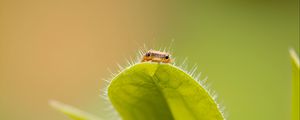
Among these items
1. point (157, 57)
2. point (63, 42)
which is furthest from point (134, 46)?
point (157, 57)

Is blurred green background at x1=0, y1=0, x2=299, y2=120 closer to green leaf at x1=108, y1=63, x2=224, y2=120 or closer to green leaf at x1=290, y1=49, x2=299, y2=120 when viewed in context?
green leaf at x1=108, y1=63, x2=224, y2=120

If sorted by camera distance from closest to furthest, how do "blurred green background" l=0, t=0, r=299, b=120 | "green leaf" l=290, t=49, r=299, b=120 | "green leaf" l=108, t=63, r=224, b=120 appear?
1. "green leaf" l=290, t=49, r=299, b=120
2. "green leaf" l=108, t=63, r=224, b=120
3. "blurred green background" l=0, t=0, r=299, b=120

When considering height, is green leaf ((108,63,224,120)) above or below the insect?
below

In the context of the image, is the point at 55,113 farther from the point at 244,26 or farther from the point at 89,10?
the point at 89,10

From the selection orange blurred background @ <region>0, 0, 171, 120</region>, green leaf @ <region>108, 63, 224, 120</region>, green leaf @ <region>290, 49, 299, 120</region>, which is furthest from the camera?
orange blurred background @ <region>0, 0, 171, 120</region>

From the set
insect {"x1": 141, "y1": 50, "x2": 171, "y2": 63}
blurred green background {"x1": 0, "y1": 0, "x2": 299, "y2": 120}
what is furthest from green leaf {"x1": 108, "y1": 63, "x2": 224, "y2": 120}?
blurred green background {"x1": 0, "y1": 0, "x2": 299, "y2": 120}

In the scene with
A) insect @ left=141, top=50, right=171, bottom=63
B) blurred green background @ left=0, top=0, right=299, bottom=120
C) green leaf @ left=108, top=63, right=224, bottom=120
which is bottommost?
green leaf @ left=108, top=63, right=224, bottom=120
